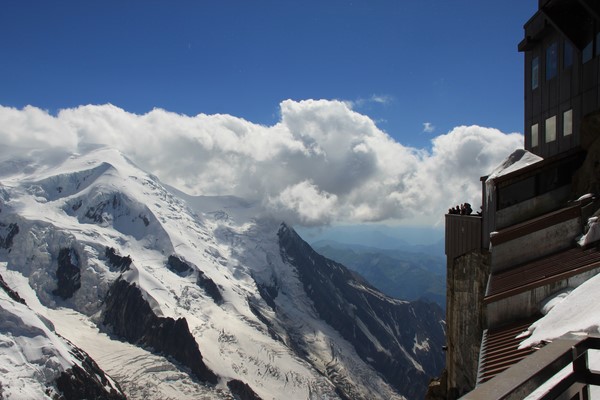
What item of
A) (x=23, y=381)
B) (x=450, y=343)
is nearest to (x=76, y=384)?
(x=23, y=381)

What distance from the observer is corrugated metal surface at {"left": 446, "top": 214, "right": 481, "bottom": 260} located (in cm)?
1785

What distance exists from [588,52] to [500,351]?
12.5m

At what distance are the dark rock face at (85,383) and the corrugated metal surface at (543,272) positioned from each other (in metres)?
168

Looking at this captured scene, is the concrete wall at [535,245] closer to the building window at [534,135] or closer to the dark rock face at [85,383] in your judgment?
the building window at [534,135]

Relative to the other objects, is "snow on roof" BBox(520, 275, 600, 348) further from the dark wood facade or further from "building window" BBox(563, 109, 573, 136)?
"building window" BBox(563, 109, 573, 136)

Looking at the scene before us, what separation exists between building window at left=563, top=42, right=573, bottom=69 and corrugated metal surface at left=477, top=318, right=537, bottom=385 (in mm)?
11661

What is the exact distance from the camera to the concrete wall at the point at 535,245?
13.3m

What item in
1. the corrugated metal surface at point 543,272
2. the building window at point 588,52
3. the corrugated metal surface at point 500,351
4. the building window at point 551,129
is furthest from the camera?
the building window at point 551,129

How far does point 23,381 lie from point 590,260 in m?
167

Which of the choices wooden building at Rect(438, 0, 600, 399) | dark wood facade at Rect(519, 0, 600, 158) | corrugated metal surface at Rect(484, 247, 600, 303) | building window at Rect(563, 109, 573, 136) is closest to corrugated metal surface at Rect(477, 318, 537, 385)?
wooden building at Rect(438, 0, 600, 399)

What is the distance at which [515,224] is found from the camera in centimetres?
1588

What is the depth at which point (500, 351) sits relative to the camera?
30.3 ft

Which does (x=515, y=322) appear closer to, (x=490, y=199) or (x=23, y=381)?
(x=490, y=199)

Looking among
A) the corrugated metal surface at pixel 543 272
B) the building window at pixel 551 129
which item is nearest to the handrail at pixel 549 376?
the corrugated metal surface at pixel 543 272
